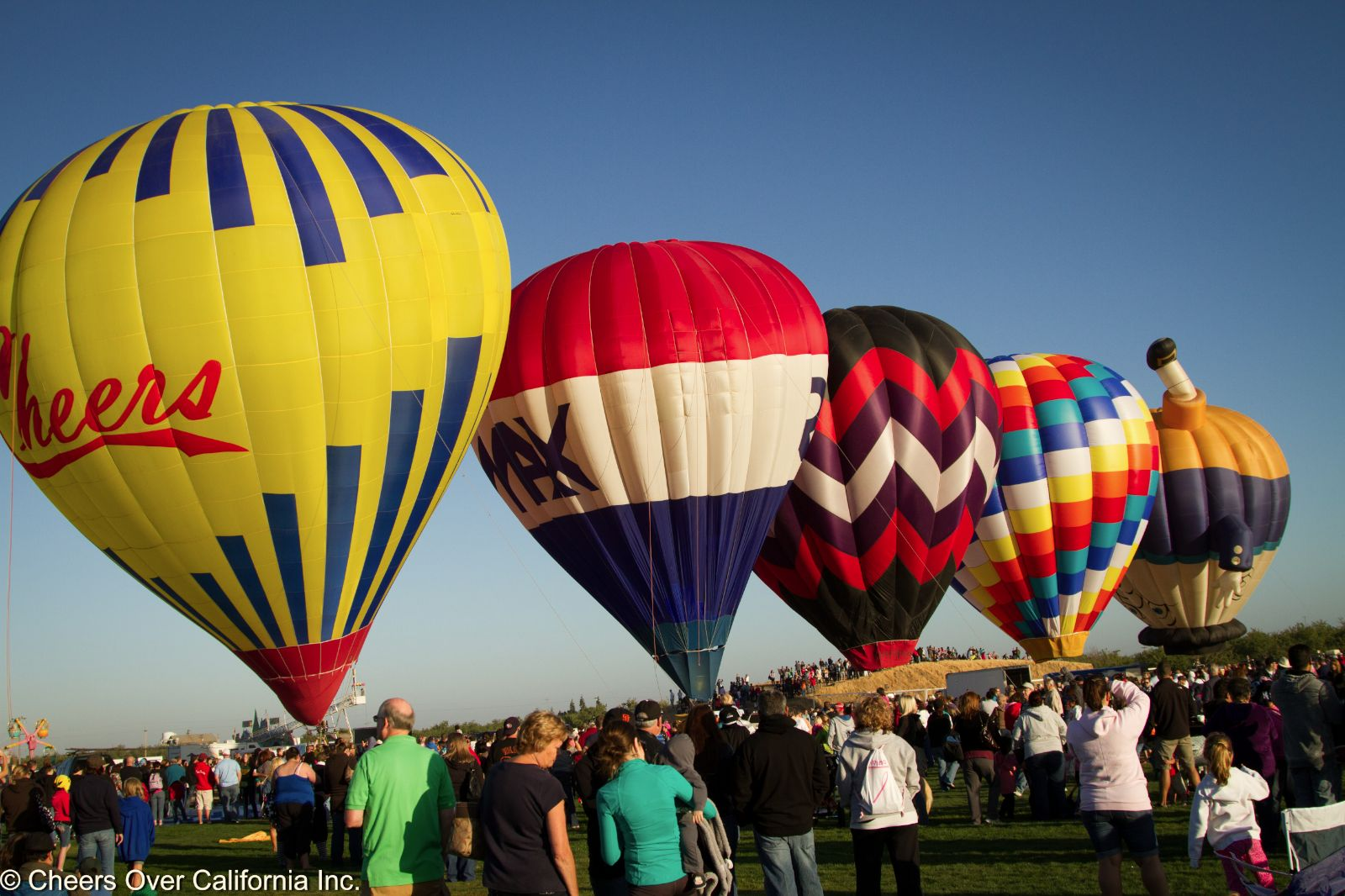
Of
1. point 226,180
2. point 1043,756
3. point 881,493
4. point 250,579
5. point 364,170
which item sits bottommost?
point 1043,756

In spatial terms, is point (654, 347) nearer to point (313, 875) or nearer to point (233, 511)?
point (233, 511)

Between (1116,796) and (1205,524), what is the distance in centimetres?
2126

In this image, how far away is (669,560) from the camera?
1509 cm

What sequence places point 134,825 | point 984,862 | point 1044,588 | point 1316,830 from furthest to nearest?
point 1044,588 → point 134,825 → point 984,862 → point 1316,830

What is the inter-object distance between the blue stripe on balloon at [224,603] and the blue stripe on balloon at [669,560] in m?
4.28

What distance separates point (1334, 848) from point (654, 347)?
10.9 m

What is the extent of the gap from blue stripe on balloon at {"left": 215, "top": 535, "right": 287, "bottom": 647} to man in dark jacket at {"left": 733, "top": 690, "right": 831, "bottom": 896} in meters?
8.18

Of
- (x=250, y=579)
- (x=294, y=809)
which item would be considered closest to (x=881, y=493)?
(x=250, y=579)

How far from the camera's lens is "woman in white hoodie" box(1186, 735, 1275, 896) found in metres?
5.28

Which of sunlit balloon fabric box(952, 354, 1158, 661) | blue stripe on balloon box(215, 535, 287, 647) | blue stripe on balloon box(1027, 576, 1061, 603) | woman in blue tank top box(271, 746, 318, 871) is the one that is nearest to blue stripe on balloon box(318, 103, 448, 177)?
blue stripe on balloon box(215, 535, 287, 647)

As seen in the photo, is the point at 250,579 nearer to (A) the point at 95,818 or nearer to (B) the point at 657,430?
(A) the point at 95,818

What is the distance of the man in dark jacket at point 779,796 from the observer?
5473 mm

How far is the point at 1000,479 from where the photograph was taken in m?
21.3

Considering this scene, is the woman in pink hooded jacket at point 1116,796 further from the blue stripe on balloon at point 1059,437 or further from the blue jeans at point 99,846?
the blue stripe on balloon at point 1059,437
